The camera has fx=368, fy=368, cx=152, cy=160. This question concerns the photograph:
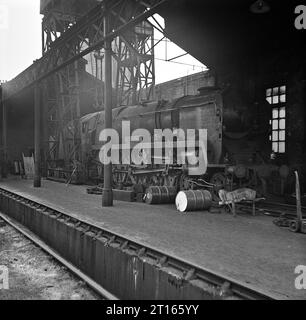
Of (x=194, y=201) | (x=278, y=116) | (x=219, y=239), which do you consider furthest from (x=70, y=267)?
(x=278, y=116)

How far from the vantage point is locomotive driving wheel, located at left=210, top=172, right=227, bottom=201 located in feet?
31.4

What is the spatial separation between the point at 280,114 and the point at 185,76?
12.6 m

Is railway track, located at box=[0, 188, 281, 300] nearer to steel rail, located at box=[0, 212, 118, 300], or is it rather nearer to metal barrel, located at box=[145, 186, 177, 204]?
steel rail, located at box=[0, 212, 118, 300]

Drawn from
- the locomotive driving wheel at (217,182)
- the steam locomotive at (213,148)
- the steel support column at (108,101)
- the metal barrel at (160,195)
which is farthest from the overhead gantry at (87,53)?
the locomotive driving wheel at (217,182)

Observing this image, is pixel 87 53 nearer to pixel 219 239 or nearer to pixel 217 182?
pixel 217 182

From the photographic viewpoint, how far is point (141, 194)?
435 inches

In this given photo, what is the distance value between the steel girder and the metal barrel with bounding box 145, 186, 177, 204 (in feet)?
14.2

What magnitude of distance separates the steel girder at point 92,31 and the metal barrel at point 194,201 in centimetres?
430

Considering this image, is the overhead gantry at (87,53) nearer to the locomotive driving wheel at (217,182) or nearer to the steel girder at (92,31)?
the steel girder at (92,31)

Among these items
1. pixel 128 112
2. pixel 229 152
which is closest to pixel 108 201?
pixel 229 152

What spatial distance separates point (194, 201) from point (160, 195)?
1591 millimetres

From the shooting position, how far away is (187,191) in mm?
9195

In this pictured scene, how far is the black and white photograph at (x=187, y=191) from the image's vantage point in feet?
Result: 15.7
